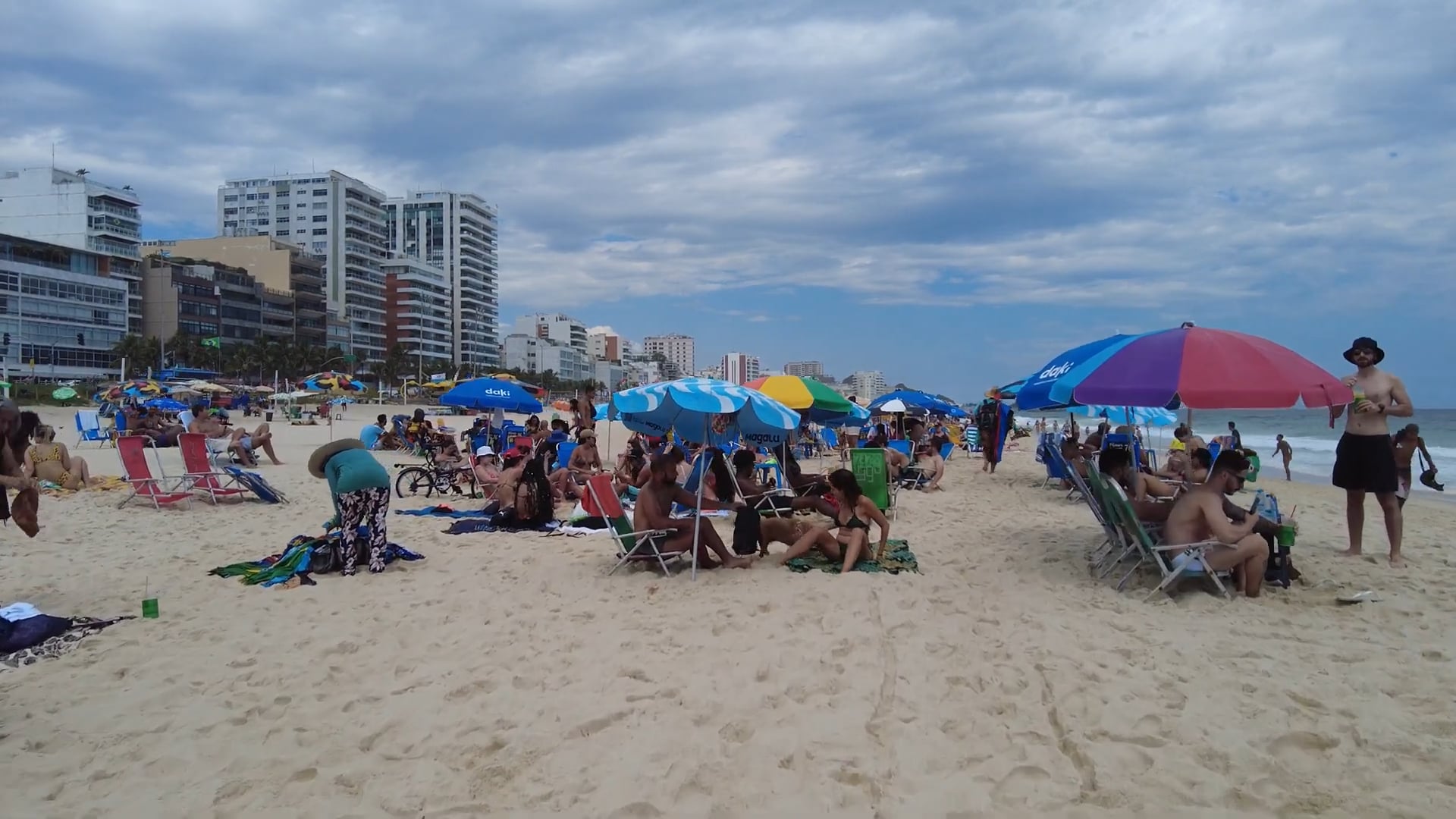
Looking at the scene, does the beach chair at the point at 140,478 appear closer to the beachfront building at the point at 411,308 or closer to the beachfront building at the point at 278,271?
the beachfront building at the point at 278,271

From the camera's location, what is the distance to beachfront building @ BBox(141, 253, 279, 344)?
61.7 metres

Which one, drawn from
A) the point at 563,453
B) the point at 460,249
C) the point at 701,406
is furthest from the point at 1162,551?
the point at 460,249

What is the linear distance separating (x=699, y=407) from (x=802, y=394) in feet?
14.3

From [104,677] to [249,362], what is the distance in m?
65.2

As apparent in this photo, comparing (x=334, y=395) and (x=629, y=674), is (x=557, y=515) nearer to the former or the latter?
(x=629, y=674)

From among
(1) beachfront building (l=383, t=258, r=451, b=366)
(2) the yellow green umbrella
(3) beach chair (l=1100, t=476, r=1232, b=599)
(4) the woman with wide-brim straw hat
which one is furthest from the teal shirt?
(1) beachfront building (l=383, t=258, r=451, b=366)

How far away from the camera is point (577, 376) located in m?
125

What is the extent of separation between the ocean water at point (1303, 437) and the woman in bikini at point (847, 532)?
2.31 metres

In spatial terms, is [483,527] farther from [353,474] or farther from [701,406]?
[701,406]

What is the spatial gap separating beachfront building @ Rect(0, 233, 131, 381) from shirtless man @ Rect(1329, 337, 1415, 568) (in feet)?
203

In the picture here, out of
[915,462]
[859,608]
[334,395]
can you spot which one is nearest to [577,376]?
[334,395]

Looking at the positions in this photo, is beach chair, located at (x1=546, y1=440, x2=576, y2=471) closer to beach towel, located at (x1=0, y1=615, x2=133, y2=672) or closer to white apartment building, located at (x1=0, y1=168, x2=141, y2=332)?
beach towel, located at (x1=0, y1=615, x2=133, y2=672)

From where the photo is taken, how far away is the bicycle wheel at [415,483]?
33.8 ft

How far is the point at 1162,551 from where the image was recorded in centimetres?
520
